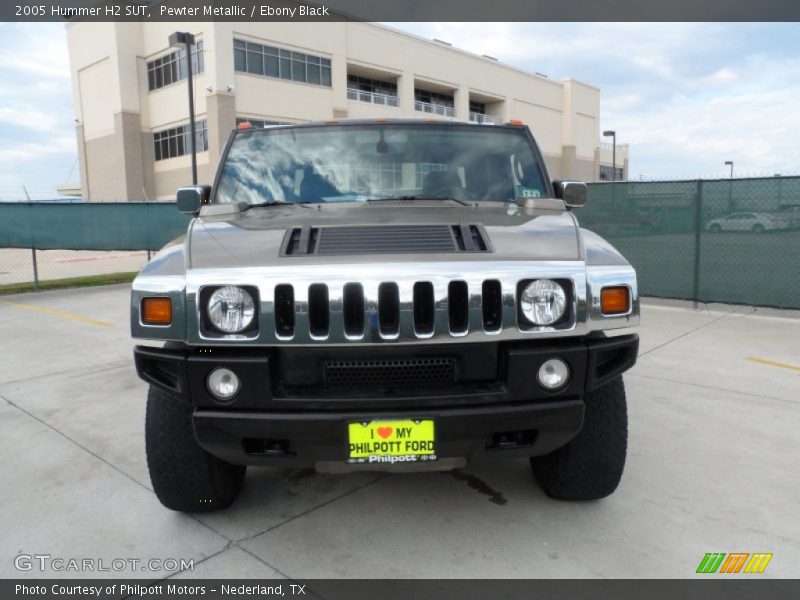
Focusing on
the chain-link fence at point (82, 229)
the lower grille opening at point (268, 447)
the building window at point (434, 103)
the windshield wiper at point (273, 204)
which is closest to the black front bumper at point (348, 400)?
the lower grille opening at point (268, 447)

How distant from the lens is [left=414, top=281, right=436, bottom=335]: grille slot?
2.19 meters

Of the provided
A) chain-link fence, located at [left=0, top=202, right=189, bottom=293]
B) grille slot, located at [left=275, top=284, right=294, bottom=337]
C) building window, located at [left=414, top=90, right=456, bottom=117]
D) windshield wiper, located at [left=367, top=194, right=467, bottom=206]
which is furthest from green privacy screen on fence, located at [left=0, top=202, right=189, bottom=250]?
building window, located at [left=414, top=90, right=456, bottom=117]

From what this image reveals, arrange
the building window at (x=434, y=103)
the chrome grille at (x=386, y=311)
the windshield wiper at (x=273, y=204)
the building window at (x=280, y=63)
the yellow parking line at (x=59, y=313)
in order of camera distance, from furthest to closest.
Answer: the building window at (x=434, y=103), the building window at (x=280, y=63), the yellow parking line at (x=59, y=313), the windshield wiper at (x=273, y=204), the chrome grille at (x=386, y=311)

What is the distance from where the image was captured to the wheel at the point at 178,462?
2.58m

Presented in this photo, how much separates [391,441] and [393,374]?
250 millimetres

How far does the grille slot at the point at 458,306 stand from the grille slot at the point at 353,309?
1.06 feet

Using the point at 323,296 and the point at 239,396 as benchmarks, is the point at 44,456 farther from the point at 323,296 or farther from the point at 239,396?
the point at 323,296

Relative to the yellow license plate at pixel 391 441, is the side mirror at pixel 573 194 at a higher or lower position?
higher

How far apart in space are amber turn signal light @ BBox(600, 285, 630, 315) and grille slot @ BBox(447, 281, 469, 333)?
1.80ft

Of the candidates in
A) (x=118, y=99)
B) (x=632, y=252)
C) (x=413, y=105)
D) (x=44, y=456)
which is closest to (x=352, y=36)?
(x=413, y=105)

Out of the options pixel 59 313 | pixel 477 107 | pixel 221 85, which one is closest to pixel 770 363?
pixel 59 313

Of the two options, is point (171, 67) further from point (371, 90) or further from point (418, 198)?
point (418, 198)
